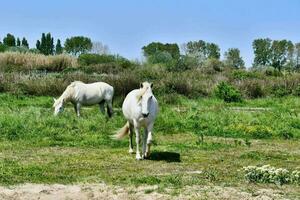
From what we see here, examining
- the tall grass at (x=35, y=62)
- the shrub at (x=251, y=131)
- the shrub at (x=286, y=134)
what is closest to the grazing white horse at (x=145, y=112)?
the shrub at (x=251, y=131)

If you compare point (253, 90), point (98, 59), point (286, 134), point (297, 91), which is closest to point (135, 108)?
point (286, 134)

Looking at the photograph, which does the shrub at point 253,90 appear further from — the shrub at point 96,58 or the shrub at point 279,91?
the shrub at point 96,58

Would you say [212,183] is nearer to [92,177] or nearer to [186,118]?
[92,177]

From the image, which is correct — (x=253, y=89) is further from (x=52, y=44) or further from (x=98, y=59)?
(x=52, y=44)

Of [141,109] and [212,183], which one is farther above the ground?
[141,109]

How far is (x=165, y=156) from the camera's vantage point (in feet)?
43.5

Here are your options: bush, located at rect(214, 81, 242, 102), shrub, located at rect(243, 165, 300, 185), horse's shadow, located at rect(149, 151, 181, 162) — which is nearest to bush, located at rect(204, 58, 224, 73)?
bush, located at rect(214, 81, 242, 102)

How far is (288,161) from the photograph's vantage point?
13.1 meters

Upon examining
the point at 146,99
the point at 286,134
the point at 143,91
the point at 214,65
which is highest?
the point at 214,65

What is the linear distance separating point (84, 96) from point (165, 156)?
8461 millimetres

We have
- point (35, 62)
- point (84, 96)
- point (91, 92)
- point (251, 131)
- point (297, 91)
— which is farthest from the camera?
point (35, 62)

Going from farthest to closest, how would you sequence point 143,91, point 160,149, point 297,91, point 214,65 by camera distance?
point 214,65 → point 297,91 → point 160,149 → point 143,91

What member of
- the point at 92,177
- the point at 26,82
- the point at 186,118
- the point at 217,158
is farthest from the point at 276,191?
the point at 26,82

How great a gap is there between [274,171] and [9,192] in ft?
14.3
